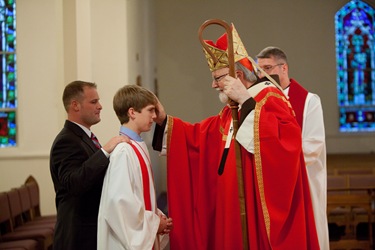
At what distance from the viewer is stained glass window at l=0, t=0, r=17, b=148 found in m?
10.0

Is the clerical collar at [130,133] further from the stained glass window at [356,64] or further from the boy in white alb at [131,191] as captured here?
the stained glass window at [356,64]

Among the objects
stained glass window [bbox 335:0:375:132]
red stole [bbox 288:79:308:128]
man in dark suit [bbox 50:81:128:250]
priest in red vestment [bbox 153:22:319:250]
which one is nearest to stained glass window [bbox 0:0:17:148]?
red stole [bbox 288:79:308:128]

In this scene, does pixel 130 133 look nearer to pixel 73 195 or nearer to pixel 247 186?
pixel 73 195

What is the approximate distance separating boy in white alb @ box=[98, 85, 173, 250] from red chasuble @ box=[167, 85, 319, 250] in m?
0.53

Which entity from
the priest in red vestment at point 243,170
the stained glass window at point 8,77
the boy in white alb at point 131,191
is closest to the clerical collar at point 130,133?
the boy in white alb at point 131,191

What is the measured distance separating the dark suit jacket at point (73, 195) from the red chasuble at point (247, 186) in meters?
0.68

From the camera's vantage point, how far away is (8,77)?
1009 cm

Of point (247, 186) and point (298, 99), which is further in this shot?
point (298, 99)

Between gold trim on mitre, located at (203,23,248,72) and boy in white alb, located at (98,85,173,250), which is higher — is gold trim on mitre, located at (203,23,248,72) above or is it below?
above

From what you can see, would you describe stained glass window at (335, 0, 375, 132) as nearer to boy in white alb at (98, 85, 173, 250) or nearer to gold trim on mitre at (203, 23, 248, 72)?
gold trim on mitre at (203, 23, 248, 72)

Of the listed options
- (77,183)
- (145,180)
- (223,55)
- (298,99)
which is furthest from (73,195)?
(298,99)

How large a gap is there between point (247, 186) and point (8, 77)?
730 cm

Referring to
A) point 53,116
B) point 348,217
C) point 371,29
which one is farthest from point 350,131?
point 53,116

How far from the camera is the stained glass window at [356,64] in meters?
14.5
